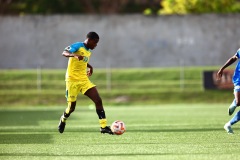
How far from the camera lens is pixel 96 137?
16359mm

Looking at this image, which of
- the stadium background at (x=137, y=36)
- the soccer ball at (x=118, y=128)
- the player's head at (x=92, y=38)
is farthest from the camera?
the stadium background at (x=137, y=36)

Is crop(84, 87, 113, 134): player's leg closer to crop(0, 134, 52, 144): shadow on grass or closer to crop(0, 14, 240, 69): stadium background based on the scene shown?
crop(0, 134, 52, 144): shadow on grass

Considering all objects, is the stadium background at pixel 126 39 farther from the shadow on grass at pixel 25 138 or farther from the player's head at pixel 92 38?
the player's head at pixel 92 38

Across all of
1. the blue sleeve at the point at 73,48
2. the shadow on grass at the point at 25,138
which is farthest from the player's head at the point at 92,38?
the shadow on grass at the point at 25,138

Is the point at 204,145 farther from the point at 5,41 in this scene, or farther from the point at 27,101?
the point at 5,41

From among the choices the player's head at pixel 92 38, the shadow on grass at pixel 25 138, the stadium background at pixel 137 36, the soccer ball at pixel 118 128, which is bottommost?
the shadow on grass at pixel 25 138

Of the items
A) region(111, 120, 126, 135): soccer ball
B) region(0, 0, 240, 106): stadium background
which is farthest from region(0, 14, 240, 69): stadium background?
region(111, 120, 126, 135): soccer ball

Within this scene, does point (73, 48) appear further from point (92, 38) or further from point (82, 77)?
point (82, 77)

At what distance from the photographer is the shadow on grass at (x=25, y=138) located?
51.0 ft

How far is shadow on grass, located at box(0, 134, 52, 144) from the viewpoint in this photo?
15.5 meters

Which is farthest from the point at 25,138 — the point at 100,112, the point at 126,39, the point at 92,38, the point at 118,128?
the point at 126,39

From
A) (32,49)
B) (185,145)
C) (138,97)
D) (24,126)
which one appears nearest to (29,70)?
(32,49)

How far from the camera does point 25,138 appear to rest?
1655 centimetres

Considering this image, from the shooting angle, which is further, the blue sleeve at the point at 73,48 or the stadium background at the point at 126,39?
the stadium background at the point at 126,39
